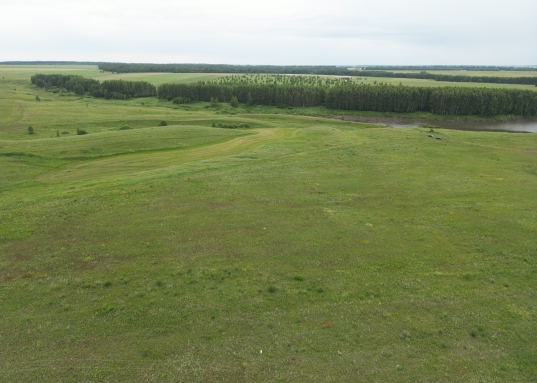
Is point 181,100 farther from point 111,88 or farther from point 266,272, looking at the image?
point 266,272

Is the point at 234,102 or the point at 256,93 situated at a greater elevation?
the point at 256,93

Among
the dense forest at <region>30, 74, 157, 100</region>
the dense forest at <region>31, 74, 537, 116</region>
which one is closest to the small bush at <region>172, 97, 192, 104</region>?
the dense forest at <region>31, 74, 537, 116</region>

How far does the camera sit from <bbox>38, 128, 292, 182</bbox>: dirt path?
45594mm

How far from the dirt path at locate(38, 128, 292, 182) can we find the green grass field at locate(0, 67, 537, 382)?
0.52 m

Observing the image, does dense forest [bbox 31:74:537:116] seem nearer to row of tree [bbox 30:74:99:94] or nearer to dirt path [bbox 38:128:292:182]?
row of tree [bbox 30:74:99:94]

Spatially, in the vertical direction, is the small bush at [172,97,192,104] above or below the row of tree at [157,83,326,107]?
below

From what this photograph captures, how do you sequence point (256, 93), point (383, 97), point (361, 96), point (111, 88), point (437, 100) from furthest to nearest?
point (111, 88), point (256, 93), point (361, 96), point (383, 97), point (437, 100)

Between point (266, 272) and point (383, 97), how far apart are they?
119102 mm

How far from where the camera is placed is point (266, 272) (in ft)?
74.6

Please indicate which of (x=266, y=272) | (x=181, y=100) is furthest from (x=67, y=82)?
(x=266, y=272)

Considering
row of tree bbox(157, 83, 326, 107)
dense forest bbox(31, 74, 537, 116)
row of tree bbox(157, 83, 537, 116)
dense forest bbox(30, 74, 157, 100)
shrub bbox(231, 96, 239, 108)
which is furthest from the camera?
dense forest bbox(30, 74, 157, 100)

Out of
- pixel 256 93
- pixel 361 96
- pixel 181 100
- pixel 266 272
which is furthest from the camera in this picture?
pixel 256 93

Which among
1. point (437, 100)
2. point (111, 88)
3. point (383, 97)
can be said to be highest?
point (111, 88)

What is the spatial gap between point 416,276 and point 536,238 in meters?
13.8
